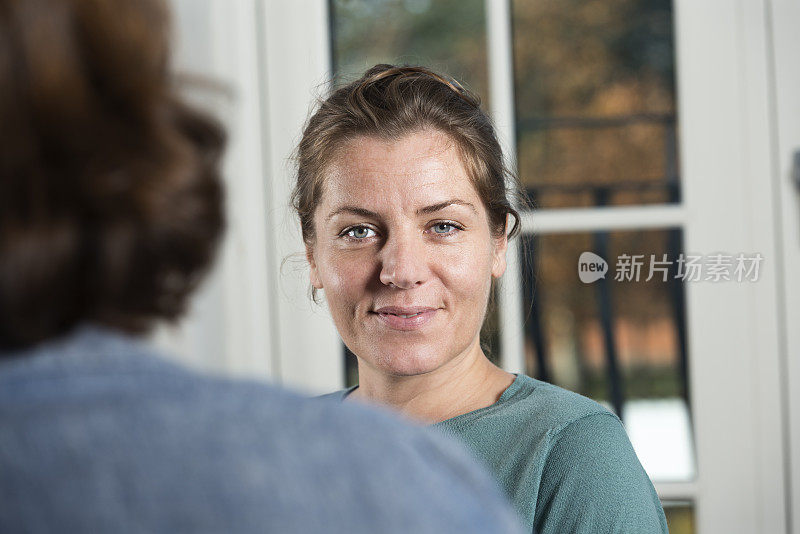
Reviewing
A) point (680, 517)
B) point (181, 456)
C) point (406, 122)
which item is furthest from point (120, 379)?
point (680, 517)

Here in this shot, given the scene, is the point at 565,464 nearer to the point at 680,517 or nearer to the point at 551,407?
the point at 551,407

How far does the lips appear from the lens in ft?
4.18

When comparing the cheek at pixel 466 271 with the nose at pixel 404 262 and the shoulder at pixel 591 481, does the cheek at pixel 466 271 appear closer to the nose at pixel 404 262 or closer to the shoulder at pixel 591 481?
the nose at pixel 404 262

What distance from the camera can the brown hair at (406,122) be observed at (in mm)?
1308

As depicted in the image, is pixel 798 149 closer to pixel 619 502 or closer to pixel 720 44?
pixel 720 44

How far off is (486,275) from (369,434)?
34.0 inches

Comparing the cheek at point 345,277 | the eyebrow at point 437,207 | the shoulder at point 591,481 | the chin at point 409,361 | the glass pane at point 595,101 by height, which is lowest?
the shoulder at point 591,481

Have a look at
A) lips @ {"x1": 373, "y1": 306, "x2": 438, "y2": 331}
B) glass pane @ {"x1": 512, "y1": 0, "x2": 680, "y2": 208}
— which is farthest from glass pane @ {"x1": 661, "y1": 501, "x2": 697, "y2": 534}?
lips @ {"x1": 373, "y1": 306, "x2": 438, "y2": 331}

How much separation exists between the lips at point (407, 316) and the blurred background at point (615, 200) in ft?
1.72

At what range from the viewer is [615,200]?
5.87ft

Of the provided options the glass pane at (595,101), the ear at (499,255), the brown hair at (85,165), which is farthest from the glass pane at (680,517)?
the brown hair at (85,165)

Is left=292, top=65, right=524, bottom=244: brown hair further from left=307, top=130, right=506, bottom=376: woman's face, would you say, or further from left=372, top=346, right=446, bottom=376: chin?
left=372, top=346, right=446, bottom=376: chin

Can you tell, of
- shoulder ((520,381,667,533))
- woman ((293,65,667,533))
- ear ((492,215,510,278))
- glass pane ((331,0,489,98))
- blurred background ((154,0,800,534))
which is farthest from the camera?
glass pane ((331,0,489,98))

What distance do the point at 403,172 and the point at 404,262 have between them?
132 mm
